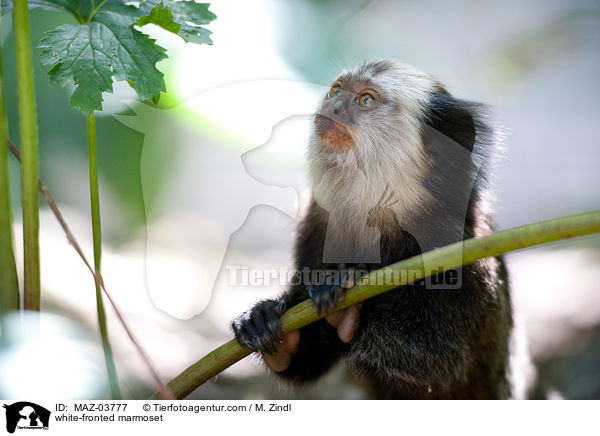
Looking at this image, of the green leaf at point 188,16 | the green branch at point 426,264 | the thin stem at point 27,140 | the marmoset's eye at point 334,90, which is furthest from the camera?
the marmoset's eye at point 334,90

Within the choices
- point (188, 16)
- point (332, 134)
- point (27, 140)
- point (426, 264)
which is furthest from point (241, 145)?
point (426, 264)

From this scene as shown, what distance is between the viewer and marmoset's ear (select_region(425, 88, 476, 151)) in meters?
1.27

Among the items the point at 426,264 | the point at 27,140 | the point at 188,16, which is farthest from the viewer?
the point at 188,16

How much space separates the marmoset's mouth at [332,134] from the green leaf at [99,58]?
0.36 metres

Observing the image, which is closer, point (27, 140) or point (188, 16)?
point (27, 140)

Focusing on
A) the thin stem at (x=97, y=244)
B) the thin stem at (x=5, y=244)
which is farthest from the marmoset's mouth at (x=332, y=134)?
the thin stem at (x=5, y=244)

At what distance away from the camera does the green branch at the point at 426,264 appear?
665mm

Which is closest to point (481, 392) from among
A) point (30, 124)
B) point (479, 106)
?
point (479, 106)

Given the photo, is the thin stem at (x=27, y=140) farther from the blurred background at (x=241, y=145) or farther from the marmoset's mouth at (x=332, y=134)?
the marmoset's mouth at (x=332, y=134)

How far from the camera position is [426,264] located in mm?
773

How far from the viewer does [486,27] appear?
1.36m

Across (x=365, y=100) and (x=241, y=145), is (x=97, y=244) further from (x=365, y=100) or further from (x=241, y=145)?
(x=365, y=100)
